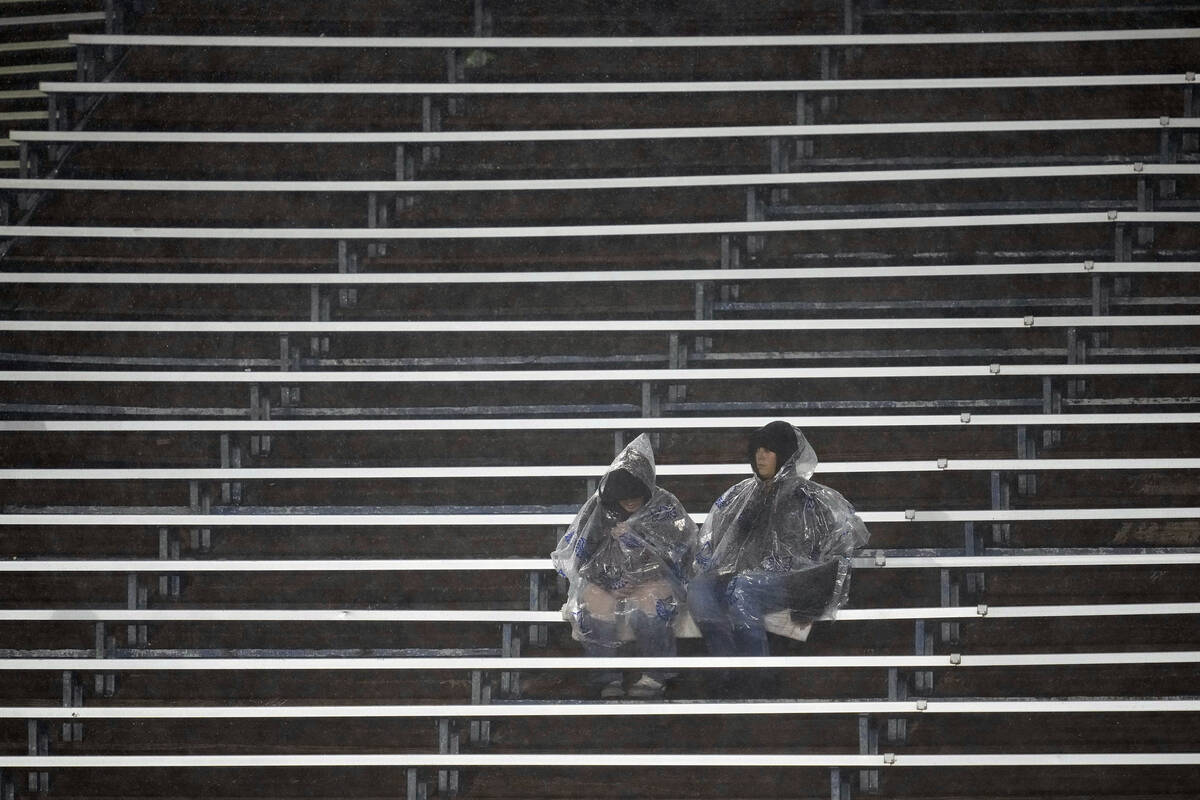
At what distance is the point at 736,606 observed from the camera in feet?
10.6

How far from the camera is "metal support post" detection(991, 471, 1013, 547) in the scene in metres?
3.58

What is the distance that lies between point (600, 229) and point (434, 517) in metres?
1.01

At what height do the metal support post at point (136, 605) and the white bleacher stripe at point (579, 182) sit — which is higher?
the white bleacher stripe at point (579, 182)

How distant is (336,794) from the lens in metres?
3.59

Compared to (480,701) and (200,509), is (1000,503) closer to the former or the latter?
(480,701)

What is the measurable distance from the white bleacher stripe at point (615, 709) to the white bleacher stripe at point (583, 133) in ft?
5.58

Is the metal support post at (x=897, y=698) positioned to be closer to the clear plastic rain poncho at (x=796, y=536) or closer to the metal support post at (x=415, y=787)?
the clear plastic rain poncho at (x=796, y=536)

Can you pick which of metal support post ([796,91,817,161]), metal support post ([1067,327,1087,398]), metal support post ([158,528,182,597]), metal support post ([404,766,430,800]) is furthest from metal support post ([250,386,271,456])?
A: metal support post ([1067,327,1087,398])

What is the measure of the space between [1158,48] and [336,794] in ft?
11.1

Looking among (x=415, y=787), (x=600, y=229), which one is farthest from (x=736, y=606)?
(x=600, y=229)

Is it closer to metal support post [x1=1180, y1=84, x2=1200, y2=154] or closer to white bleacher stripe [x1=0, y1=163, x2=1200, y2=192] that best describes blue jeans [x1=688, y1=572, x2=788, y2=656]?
white bleacher stripe [x1=0, y1=163, x2=1200, y2=192]

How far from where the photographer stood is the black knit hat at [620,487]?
3.11 meters

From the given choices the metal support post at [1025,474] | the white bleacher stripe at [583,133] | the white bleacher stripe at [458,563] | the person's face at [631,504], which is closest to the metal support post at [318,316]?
the white bleacher stripe at [583,133]

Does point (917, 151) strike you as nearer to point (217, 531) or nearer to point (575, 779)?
point (575, 779)
